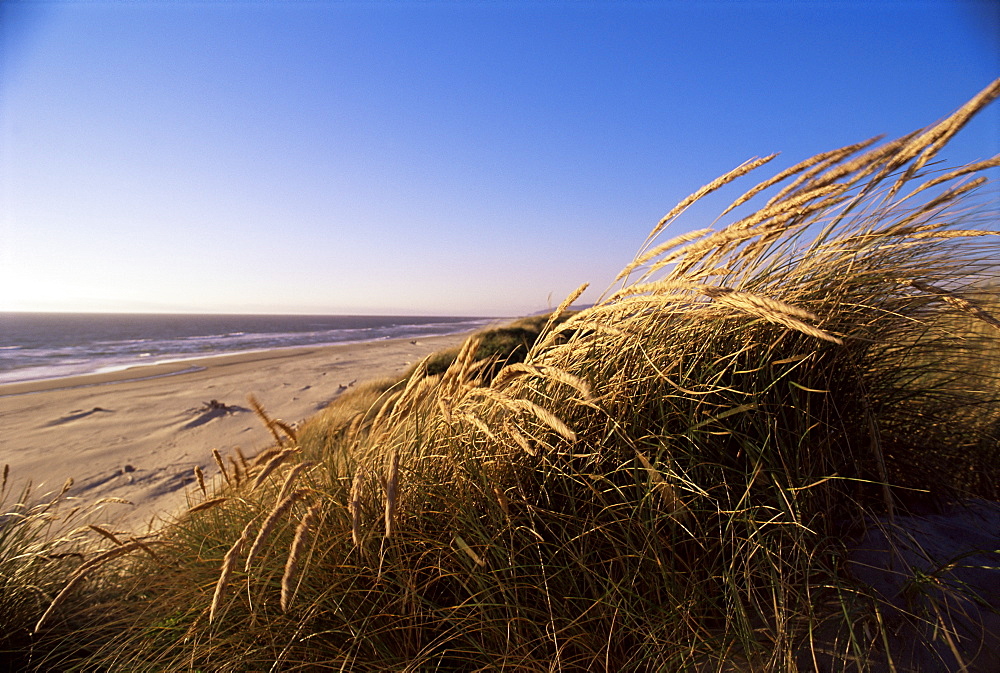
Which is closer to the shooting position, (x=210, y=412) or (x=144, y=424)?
(x=144, y=424)

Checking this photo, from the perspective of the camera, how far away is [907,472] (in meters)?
1.79

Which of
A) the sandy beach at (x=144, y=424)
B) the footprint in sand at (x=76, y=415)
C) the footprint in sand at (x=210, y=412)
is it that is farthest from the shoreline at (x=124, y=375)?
the footprint in sand at (x=210, y=412)

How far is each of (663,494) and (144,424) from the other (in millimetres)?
10611

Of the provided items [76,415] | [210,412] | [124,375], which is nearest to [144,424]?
[210,412]

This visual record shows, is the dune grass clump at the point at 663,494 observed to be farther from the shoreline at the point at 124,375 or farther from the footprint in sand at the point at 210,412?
the shoreline at the point at 124,375

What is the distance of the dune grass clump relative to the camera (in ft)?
4.43

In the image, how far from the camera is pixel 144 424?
9.12 metres

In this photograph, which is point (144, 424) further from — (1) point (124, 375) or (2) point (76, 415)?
(1) point (124, 375)

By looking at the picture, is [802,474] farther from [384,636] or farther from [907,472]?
[384,636]

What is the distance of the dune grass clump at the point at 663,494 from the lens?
53.2 inches

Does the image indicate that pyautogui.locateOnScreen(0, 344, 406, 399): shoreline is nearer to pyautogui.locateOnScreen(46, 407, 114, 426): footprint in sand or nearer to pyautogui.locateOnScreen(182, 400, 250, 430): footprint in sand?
pyautogui.locateOnScreen(46, 407, 114, 426): footprint in sand

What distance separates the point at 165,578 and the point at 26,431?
34.0 feet

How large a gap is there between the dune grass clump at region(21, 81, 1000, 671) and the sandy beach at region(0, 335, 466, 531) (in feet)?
5.28

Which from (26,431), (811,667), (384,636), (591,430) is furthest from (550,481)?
(26,431)
